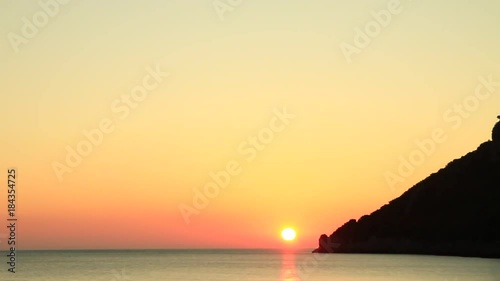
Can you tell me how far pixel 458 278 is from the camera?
95.8m

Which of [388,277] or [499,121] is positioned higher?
[499,121]

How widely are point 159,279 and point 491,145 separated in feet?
403

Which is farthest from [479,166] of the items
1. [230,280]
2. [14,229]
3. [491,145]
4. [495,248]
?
[14,229]

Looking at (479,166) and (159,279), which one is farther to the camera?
(479,166)

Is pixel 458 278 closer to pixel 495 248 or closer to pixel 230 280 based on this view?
pixel 230 280

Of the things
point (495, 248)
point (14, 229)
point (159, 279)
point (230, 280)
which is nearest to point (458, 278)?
point (230, 280)

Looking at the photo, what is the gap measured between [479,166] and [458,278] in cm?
10930

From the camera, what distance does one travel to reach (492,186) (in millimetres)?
190125

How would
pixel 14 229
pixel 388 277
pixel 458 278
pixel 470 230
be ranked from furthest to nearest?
pixel 470 230, pixel 388 277, pixel 458 278, pixel 14 229

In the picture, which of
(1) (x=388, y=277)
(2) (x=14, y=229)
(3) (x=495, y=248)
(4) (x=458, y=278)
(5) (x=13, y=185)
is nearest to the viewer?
(5) (x=13, y=185)

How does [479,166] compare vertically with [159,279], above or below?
above

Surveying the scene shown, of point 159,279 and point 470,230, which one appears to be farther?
point 470,230

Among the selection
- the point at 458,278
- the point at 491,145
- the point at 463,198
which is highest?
the point at 491,145

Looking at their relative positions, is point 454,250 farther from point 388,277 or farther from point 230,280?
point 230,280
